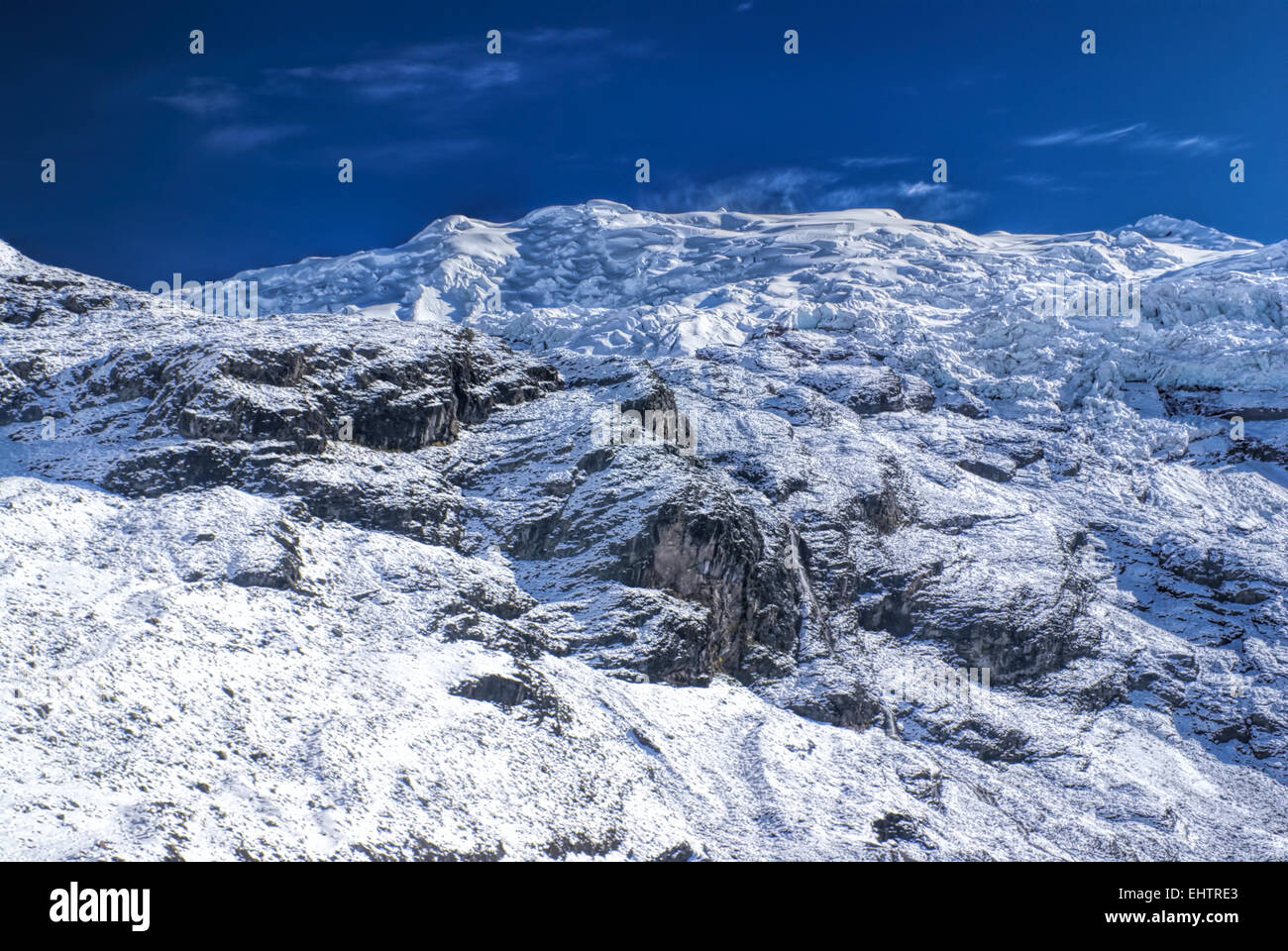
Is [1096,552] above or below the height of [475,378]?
below

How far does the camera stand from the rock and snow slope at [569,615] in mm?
50344

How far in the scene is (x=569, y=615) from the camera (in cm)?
7444

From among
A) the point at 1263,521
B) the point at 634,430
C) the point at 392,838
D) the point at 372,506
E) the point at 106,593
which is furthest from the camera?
the point at 1263,521

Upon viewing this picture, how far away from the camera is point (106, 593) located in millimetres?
57906

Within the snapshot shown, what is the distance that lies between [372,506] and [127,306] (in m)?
46.8

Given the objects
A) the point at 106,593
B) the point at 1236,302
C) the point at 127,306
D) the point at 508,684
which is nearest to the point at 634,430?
the point at 508,684

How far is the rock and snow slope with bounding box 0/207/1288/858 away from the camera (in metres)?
50.3

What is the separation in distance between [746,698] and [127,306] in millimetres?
73413

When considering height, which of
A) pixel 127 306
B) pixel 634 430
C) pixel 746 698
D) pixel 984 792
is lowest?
pixel 984 792

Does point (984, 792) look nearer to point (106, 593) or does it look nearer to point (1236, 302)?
point (106, 593)

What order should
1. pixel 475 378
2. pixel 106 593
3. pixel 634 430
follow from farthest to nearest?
1. pixel 475 378
2. pixel 634 430
3. pixel 106 593

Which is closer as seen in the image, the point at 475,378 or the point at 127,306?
the point at 475,378

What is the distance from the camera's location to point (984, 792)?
2891 inches
